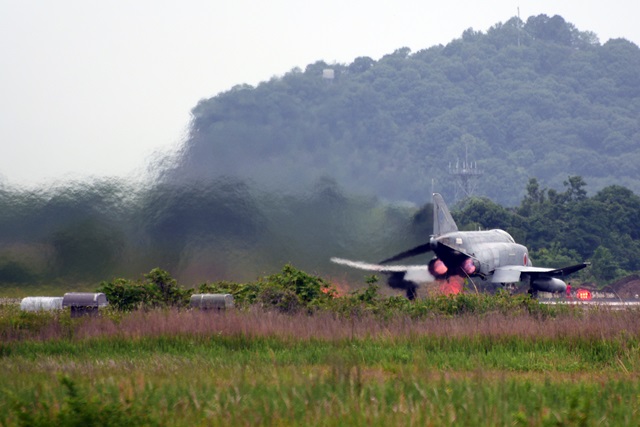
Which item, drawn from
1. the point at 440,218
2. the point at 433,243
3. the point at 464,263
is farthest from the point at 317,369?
the point at 464,263

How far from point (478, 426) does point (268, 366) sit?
5.98m

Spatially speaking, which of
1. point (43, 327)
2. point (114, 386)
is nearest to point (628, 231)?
point (43, 327)

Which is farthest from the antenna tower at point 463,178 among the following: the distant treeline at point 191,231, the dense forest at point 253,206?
the distant treeline at point 191,231

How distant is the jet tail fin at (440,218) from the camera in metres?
50.3

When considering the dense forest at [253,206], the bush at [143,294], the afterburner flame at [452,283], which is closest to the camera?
the bush at [143,294]

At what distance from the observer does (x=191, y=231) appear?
34.7m

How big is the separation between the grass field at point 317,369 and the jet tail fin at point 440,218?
955 inches

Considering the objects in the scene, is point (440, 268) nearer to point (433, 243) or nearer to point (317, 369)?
point (433, 243)

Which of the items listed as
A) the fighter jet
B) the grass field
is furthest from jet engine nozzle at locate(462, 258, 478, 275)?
the grass field

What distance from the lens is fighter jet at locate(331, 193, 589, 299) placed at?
4741 cm

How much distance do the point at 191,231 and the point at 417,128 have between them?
91385 mm

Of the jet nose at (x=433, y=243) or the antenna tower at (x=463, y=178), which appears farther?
the antenna tower at (x=463, y=178)

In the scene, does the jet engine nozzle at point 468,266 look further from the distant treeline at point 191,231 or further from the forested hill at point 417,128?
the distant treeline at point 191,231

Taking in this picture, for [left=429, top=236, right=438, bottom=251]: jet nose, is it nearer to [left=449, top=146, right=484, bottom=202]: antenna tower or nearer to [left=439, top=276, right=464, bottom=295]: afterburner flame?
[left=439, top=276, right=464, bottom=295]: afterburner flame
